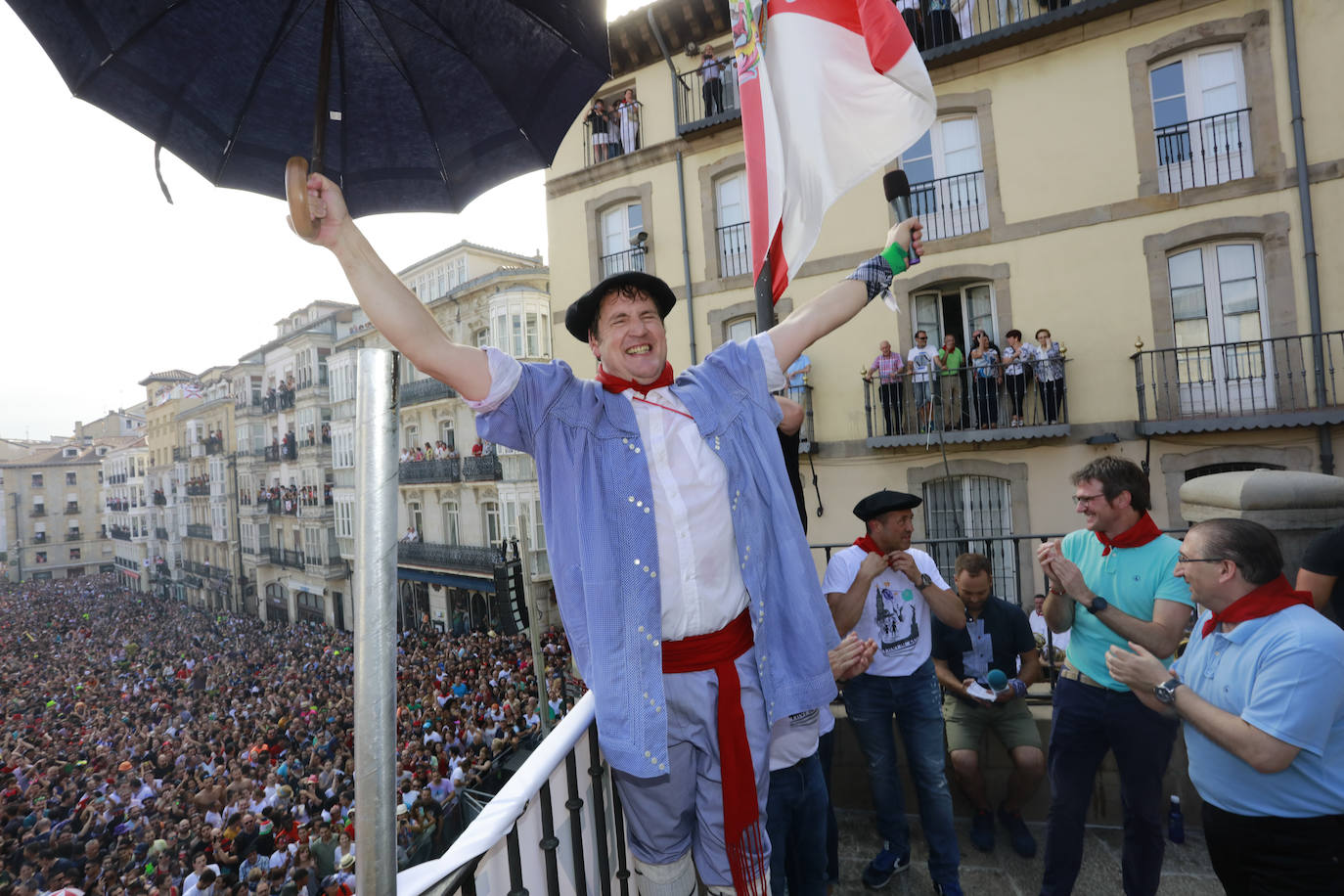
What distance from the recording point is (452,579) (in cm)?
2705

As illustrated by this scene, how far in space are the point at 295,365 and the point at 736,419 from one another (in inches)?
1752

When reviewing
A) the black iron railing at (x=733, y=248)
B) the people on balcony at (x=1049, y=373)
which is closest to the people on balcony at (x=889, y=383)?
the people on balcony at (x=1049, y=373)

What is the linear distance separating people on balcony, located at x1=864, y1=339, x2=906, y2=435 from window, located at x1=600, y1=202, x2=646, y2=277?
18.8 feet

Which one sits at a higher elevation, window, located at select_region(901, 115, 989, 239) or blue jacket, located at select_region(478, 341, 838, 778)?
window, located at select_region(901, 115, 989, 239)

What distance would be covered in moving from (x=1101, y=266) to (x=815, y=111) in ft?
34.5

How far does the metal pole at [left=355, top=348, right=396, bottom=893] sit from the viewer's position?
91 centimetres

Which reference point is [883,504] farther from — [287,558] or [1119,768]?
[287,558]

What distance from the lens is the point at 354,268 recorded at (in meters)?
1.27

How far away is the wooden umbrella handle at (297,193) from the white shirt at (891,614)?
2975 mm

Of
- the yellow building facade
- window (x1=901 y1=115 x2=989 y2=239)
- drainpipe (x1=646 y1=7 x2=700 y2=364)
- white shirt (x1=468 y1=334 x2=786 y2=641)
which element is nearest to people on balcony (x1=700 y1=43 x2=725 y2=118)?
drainpipe (x1=646 y1=7 x2=700 y2=364)

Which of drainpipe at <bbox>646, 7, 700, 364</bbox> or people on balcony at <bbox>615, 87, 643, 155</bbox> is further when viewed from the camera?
people on balcony at <bbox>615, 87, 643, 155</bbox>

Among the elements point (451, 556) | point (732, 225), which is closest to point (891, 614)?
point (732, 225)

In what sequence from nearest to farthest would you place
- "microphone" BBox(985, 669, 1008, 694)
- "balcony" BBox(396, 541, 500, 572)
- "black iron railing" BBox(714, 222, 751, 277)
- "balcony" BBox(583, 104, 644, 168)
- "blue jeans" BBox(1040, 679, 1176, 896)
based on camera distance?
"blue jeans" BBox(1040, 679, 1176, 896) < "microphone" BBox(985, 669, 1008, 694) < "black iron railing" BBox(714, 222, 751, 277) < "balcony" BBox(583, 104, 644, 168) < "balcony" BBox(396, 541, 500, 572)

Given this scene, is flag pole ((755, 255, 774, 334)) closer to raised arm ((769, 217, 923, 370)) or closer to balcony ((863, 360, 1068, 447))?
raised arm ((769, 217, 923, 370))
